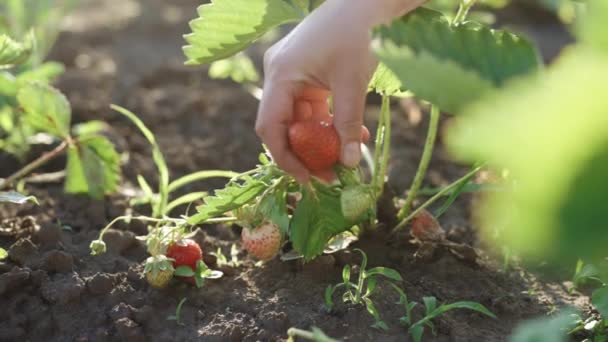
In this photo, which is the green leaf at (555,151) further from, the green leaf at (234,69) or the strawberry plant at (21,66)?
the green leaf at (234,69)

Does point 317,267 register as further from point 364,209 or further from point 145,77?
point 145,77

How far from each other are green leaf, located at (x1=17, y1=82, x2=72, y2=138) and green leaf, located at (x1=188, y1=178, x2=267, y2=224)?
623mm

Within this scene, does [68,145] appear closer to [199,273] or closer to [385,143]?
[199,273]

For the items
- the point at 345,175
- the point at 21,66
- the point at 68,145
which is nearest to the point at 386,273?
the point at 345,175

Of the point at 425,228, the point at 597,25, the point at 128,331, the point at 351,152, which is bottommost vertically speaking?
the point at 128,331

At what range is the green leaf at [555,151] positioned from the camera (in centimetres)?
78

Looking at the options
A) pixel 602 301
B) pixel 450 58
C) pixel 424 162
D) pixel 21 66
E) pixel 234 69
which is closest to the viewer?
pixel 450 58

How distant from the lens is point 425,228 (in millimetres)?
1734

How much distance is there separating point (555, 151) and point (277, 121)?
1.89ft

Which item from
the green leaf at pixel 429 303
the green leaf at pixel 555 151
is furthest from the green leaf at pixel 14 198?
the green leaf at pixel 555 151

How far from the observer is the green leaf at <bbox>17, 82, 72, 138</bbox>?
1.95 meters

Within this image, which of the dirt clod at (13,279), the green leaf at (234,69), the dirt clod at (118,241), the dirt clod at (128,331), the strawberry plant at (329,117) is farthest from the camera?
the green leaf at (234,69)

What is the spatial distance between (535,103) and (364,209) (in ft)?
2.26

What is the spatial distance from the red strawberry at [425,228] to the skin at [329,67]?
437 millimetres
